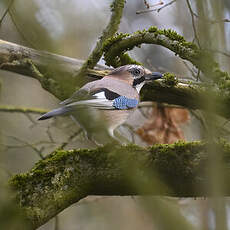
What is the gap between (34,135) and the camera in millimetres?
9336

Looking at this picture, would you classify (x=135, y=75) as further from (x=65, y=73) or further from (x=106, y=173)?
(x=106, y=173)

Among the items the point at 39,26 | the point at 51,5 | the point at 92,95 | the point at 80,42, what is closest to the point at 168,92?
the point at 92,95

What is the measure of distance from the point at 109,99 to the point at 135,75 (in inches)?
18.0

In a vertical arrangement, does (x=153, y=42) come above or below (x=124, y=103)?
above

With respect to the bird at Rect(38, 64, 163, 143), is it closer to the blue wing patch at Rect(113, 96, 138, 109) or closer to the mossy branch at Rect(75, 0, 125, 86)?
the blue wing patch at Rect(113, 96, 138, 109)

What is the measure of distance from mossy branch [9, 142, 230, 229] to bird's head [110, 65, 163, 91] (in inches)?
28.7

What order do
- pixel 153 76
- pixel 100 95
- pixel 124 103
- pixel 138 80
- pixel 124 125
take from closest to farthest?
pixel 100 95, pixel 124 103, pixel 153 76, pixel 138 80, pixel 124 125

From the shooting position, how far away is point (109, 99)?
3611 mm

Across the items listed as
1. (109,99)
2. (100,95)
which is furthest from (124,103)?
(100,95)

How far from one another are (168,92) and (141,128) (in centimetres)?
131

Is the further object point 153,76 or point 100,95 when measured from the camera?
point 153,76

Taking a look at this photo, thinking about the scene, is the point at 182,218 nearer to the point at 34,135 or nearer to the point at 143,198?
the point at 143,198

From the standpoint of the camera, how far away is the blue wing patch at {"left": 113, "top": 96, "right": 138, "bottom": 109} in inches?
144

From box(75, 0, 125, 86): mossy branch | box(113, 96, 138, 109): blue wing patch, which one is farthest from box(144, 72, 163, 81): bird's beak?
box(75, 0, 125, 86): mossy branch
